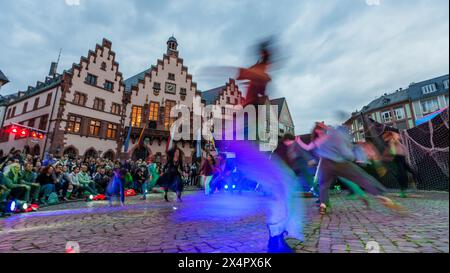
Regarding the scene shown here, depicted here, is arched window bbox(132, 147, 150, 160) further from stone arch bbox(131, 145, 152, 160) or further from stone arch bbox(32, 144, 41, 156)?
stone arch bbox(32, 144, 41, 156)

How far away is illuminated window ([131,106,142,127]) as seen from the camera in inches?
965

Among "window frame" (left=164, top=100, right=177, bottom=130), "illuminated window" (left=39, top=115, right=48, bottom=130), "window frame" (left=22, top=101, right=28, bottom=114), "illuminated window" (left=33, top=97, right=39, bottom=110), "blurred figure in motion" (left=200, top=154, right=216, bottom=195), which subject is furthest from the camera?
"window frame" (left=22, top=101, right=28, bottom=114)

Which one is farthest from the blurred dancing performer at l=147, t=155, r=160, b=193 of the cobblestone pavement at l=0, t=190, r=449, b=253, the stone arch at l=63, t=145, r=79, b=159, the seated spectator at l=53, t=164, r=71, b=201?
the stone arch at l=63, t=145, r=79, b=159

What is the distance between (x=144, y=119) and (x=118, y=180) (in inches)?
689

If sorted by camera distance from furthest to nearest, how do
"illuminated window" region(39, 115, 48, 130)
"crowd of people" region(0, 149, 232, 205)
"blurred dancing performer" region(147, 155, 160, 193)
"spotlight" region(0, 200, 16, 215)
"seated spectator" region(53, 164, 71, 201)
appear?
"illuminated window" region(39, 115, 48, 130), "blurred dancing performer" region(147, 155, 160, 193), "seated spectator" region(53, 164, 71, 201), "crowd of people" region(0, 149, 232, 205), "spotlight" region(0, 200, 16, 215)

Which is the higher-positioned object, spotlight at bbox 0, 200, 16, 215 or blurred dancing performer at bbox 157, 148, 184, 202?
blurred dancing performer at bbox 157, 148, 184, 202

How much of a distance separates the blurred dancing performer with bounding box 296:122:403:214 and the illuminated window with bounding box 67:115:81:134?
2467cm

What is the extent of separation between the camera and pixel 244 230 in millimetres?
3043

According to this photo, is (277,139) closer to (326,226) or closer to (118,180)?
(326,226)

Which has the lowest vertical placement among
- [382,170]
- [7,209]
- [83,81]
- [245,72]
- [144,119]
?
[7,209]

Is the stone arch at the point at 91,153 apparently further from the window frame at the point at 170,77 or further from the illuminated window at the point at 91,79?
the window frame at the point at 170,77

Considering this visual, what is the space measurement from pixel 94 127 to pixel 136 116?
14.0 feet

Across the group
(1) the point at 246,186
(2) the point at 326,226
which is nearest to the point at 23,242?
(2) the point at 326,226

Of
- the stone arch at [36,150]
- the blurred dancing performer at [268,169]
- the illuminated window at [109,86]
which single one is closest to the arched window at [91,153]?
the stone arch at [36,150]
